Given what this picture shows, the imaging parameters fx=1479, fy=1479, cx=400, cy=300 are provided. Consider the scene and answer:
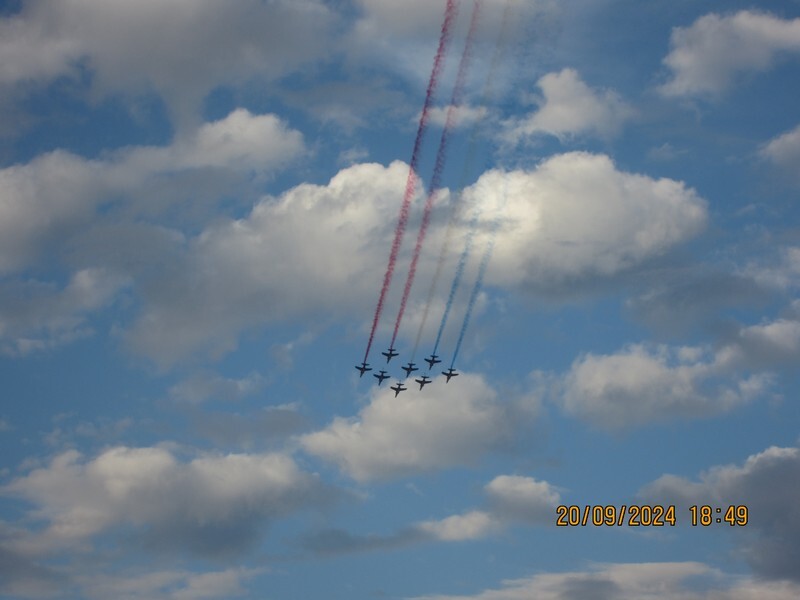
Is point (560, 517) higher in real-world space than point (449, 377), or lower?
lower

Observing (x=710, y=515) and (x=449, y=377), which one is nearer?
(x=710, y=515)

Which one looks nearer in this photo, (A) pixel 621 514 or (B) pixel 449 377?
(A) pixel 621 514

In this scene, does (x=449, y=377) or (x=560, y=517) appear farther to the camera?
(x=449, y=377)

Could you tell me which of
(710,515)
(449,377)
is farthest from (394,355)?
(710,515)

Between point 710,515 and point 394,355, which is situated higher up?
point 394,355

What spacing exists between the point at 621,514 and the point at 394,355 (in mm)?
31549

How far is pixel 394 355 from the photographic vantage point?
525ft

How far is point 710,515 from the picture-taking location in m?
142

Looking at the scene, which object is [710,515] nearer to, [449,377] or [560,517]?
[560,517]

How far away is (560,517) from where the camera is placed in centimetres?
14488

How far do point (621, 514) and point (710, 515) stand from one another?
27.6 ft

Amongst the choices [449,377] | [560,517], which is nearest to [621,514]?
[560,517]

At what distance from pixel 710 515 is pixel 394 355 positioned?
38.3 metres

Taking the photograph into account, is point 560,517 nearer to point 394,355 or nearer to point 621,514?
point 621,514
